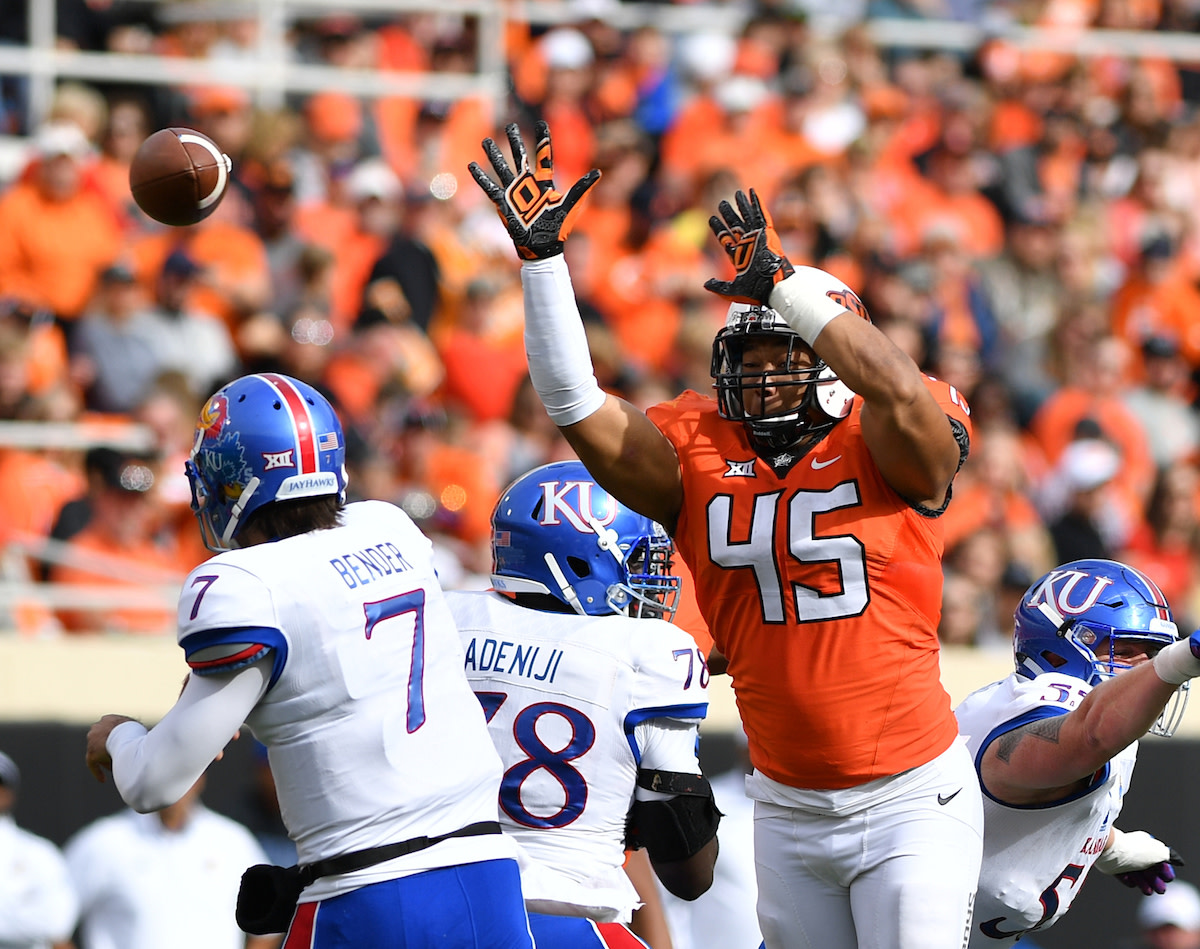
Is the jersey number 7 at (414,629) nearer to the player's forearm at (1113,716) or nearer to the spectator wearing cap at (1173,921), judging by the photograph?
the player's forearm at (1113,716)

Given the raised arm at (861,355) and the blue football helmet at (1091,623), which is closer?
the raised arm at (861,355)

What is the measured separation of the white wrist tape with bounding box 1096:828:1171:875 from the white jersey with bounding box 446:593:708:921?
4.52ft

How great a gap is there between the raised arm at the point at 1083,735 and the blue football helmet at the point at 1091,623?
0.36 metres

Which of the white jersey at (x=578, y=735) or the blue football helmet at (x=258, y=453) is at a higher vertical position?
the blue football helmet at (x=258, y=453)

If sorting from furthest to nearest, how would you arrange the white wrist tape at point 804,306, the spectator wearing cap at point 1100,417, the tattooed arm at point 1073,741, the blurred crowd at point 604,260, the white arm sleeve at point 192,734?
the spectator wearing cap at point 1100,417 < the blurred crowd at point 604,260 < the tattooed arm at point 1073,741 < the white wrist tape at point 804,306 < the white arm sleeve at point 192,734

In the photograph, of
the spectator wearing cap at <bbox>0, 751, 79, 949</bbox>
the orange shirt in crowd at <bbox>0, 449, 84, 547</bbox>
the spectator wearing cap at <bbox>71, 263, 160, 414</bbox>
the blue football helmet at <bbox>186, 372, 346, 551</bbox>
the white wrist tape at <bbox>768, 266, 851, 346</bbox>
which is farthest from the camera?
the spectator wearing cap at <bbox>71, 263, 160, 414</bbox>

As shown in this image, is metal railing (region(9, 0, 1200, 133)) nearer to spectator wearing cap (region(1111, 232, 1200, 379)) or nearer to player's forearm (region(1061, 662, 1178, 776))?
spectator wearing cap (region(1111, 232, 1200, 379))

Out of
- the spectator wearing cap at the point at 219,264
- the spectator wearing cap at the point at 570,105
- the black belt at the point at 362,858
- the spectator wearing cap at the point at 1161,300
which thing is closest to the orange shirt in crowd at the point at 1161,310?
the spectator wearing cap at the point at 1161,300

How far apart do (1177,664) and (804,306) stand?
3.51 feet

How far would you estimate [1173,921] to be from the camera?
7559 millimetres

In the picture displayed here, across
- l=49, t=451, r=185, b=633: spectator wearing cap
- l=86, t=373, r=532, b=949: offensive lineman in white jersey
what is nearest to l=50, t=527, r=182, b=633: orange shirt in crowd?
l=49, t=451, r=185, b=633: spectator wearing cap

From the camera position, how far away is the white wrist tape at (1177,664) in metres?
3.84

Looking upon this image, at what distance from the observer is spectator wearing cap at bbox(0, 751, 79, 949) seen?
678 centimetres

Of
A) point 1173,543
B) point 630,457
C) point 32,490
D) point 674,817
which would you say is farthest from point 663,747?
point 1173,543
